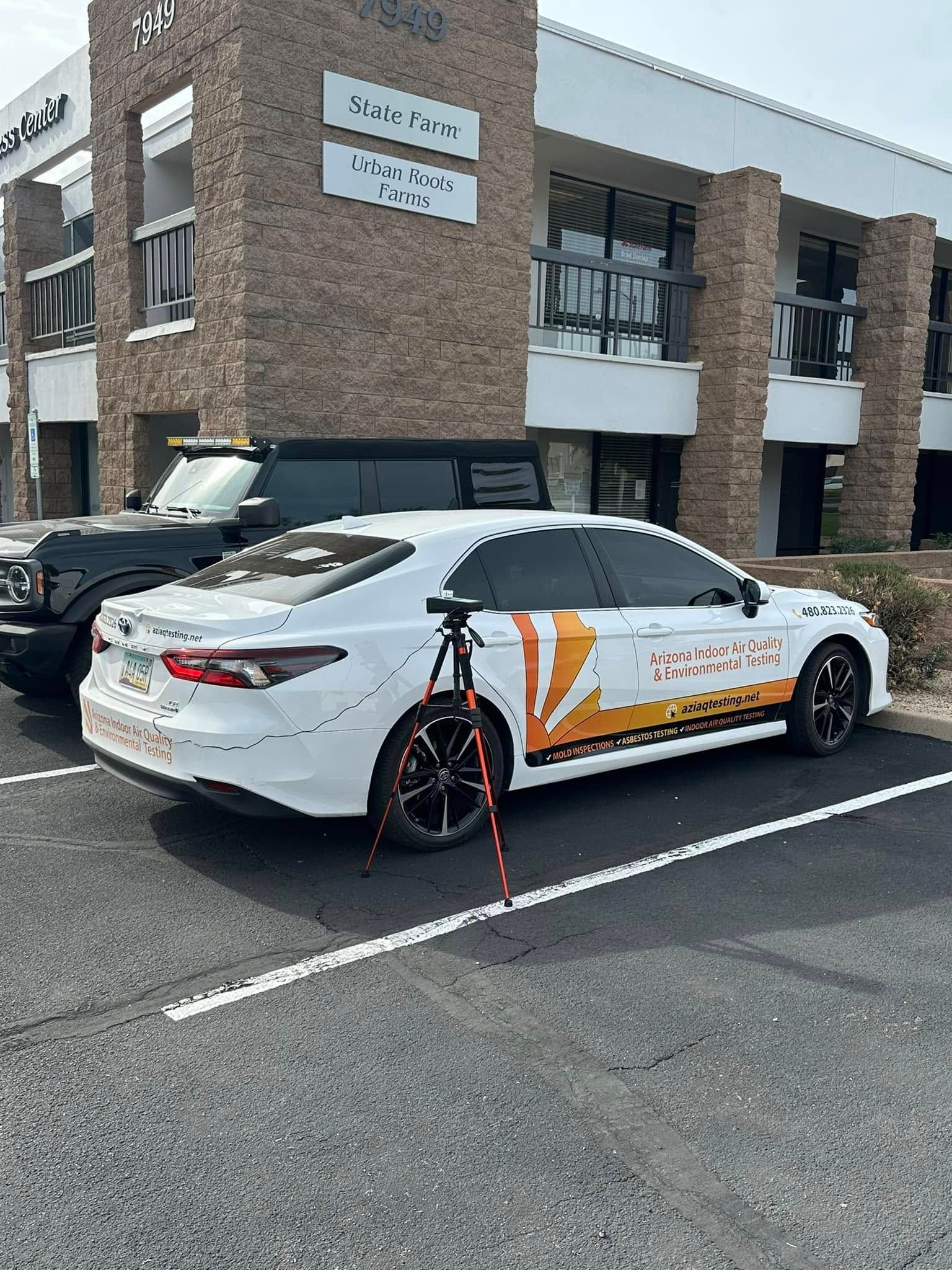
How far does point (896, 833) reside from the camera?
19.3 feet

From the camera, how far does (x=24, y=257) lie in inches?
687

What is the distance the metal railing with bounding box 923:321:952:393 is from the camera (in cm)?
2041

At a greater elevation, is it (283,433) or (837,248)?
(837,248)

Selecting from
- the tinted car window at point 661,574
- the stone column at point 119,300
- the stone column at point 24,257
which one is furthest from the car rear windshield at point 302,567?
the stone column at point 24,257

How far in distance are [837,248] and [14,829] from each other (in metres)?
19.0

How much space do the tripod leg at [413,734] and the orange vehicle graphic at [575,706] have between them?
0.67 m

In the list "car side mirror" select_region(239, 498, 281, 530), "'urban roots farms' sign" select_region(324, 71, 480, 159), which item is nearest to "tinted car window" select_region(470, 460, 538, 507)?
"car side mirror" select_region(239, 498, 281, 530)

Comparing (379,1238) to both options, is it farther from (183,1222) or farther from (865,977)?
(865,977)

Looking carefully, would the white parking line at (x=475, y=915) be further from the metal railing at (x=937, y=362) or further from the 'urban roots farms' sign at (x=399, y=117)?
the metal railing at (x=937, y=362)

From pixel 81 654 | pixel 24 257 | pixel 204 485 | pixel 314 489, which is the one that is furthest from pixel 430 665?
pixel 24 257

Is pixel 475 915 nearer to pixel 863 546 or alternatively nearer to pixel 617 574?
pixel 617 574

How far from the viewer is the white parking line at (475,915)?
13.0ft

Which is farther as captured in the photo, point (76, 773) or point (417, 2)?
point (417, 2)

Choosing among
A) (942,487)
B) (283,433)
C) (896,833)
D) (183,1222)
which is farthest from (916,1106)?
(942,487)
